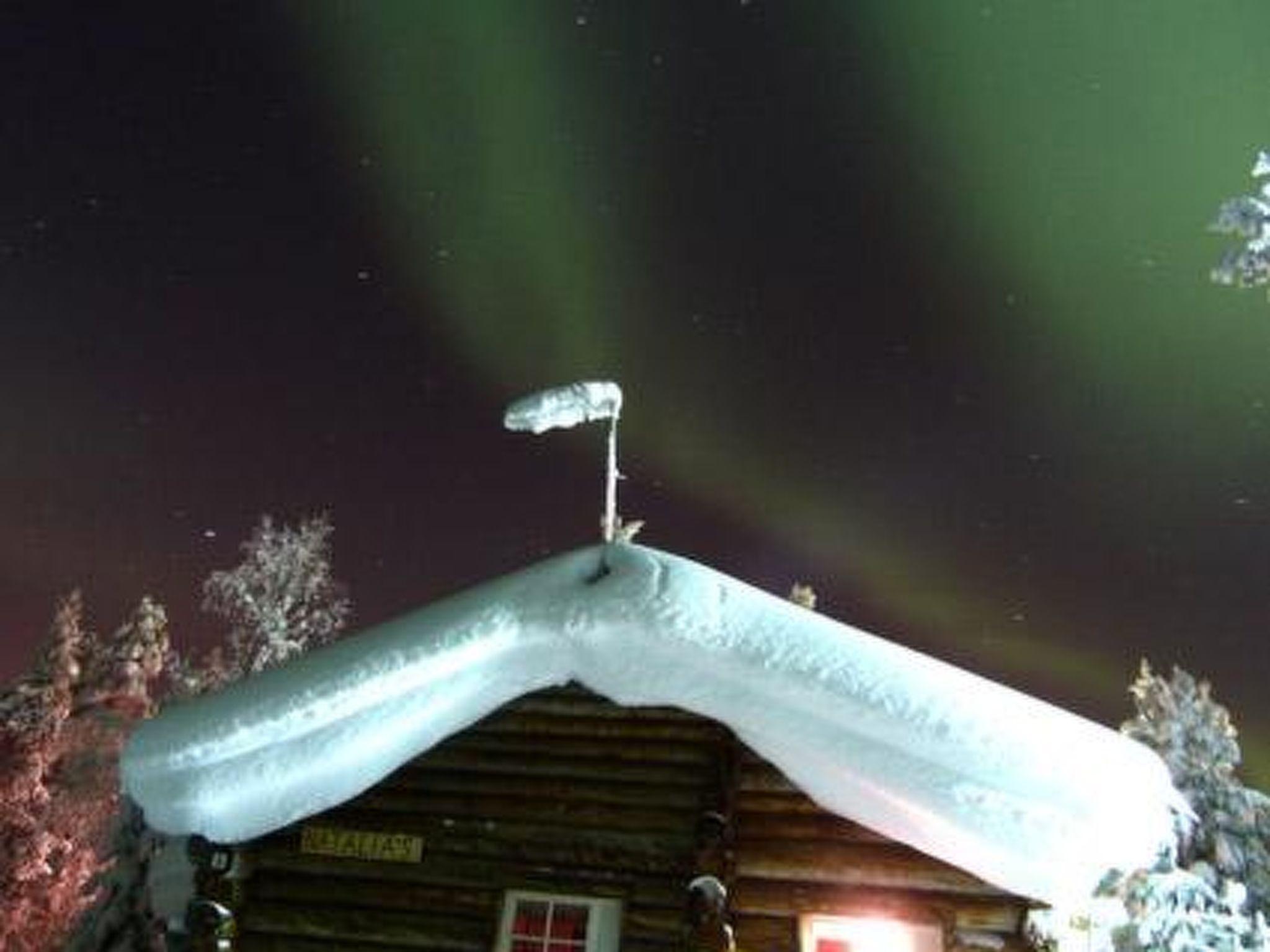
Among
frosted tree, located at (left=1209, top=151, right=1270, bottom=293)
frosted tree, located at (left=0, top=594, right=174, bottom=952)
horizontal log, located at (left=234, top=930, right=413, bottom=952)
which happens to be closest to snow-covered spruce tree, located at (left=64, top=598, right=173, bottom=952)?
frosted tree, located at (left=0, top=594, right=174, bottom=952)

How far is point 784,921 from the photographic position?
787cm

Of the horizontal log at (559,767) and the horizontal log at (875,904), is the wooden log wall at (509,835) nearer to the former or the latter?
the horizontal log at (559,767)

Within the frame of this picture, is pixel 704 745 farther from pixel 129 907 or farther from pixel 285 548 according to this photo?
pixel 285 548

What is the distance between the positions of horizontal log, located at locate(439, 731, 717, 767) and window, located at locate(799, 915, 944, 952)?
1.29 metres

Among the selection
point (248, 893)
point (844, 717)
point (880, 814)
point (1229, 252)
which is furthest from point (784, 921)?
point (1229, 252)

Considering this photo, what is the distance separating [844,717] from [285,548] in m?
30.0

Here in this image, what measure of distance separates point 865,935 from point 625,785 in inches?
75.5

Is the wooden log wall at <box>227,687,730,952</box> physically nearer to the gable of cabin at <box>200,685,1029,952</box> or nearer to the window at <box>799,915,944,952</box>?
the gable of cabin at <box>200,685,1029,952</box>

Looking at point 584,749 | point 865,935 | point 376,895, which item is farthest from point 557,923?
point 865,935

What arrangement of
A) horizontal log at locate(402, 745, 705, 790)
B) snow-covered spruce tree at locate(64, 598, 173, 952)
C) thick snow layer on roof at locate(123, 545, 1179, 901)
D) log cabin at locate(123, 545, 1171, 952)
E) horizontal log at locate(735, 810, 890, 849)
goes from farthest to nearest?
snow-covered spruce tree at locate(64, 598, 173, 952) → horizontal log at locate(402, 745, 705, 790) → horizontal log at locate(735, 810, 890, 849) → log cabin at locate(123, 545, 1171, 952) → thick snow layer on roof at locate(123, 545, 1179, 901)

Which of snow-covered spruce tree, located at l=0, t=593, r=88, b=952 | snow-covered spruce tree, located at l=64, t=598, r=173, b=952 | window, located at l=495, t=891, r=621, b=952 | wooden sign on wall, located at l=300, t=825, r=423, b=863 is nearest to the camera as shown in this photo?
window, located at l=495, t=891, r=621, b=952

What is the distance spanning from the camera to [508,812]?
27.5 feet

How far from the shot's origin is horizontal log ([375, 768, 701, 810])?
823 centimetres

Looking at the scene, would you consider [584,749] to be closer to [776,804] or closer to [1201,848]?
[776,804]
